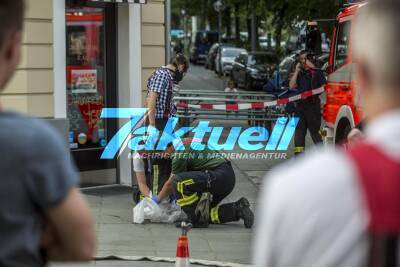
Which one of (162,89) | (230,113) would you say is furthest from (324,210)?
(230,113)

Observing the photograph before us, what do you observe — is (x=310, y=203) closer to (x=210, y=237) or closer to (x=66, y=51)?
(x=210, y=237)

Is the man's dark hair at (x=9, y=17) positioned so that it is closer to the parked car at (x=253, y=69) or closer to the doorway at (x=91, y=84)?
the doorway at (x=91, y=84)

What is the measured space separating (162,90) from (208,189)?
2.02 m

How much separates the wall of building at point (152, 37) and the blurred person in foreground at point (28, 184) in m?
10.3

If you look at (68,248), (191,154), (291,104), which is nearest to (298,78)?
(291,104)

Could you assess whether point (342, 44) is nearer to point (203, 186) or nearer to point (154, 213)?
point (203, 186)

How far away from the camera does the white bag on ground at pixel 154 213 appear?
33.9 ft

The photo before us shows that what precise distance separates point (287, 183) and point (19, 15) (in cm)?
101

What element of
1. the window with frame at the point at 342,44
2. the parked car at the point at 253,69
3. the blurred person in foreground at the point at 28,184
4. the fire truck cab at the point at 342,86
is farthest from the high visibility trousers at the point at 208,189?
the parked car at the point at 253,69

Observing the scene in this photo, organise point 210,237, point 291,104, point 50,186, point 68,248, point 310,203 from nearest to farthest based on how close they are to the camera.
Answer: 1. point 310,203
2. point 50,186
3. point 68,248
4. point 210,237
5. point 291,104

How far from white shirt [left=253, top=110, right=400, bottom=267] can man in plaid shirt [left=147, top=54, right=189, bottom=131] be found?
30.8 ft

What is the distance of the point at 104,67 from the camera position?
13.0 m

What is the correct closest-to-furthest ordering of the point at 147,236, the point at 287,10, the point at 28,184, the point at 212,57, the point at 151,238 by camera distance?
the point at 28,184
the point at 151,238
the point at 147,236
the point at 287,10
the point at 212,57

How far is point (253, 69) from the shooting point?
1518 inches
